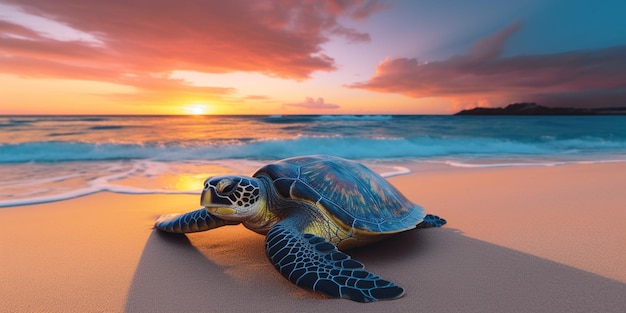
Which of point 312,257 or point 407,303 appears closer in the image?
point 407,303

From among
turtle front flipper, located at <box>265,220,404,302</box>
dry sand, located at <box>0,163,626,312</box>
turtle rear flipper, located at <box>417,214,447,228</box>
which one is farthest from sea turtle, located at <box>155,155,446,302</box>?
turtle rear flipper, located at <box>417,214,447,228</box>

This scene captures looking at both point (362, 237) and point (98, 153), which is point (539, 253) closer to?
point (362, 237)

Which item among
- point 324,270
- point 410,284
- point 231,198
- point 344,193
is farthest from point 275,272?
point 410,284

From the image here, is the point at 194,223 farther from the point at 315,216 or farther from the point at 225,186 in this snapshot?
the point at 315,216

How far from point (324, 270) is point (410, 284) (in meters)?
0.56

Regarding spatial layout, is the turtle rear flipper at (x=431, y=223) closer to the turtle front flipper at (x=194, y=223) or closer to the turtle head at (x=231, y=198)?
the turtle head at (x=231, y=198)

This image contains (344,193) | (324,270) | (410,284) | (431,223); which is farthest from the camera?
(431,223)

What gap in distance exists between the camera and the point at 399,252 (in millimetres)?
2471

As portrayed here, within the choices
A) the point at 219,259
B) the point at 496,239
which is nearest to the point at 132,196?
the point at 219,259

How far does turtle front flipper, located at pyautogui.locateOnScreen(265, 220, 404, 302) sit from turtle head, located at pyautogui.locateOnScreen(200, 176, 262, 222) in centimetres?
35

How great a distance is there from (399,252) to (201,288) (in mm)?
1386

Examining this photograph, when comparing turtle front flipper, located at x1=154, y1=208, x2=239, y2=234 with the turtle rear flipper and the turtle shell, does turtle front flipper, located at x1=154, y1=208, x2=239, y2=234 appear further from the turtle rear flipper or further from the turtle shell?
the turtle rear flipper

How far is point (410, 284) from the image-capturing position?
197 centimetres

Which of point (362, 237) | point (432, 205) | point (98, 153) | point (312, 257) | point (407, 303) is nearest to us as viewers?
point (407, 303)
